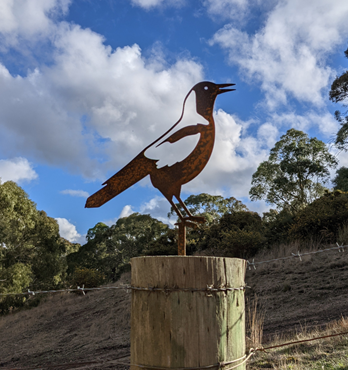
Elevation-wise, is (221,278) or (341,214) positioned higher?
(341,214)

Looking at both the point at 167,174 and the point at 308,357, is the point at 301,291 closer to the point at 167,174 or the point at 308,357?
the point at 308,357

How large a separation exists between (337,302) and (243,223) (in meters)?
7.50

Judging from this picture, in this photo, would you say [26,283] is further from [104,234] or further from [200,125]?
[200,125]

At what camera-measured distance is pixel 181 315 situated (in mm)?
1802

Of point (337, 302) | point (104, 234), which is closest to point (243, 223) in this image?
point (337, 302)

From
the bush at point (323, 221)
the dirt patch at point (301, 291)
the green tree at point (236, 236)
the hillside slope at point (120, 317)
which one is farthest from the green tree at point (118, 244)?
the dirt patch at point (301, 291)

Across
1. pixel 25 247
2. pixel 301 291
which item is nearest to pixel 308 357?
pixel 301 291

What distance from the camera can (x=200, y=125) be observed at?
8.93 feet

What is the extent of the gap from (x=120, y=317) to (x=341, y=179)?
15840 mm

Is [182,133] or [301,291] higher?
[182,133]

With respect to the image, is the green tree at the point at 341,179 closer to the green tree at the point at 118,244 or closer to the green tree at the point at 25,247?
Answer: the green tree at the point at 118,244

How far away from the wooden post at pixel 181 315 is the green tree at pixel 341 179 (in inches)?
725

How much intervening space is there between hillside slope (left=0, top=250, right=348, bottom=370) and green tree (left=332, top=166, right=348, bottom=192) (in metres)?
9.94

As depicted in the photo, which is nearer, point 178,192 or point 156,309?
point 156,309
